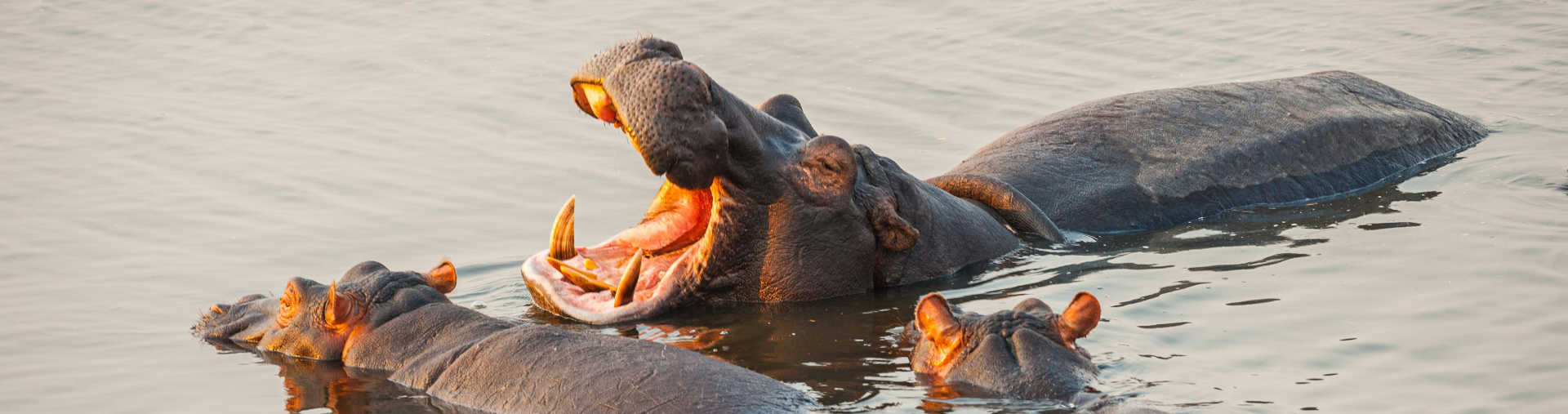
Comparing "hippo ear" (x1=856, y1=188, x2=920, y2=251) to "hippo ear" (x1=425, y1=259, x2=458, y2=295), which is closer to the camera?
"hippo ear" (x1=425, y1=259, x2=458, y2=295)

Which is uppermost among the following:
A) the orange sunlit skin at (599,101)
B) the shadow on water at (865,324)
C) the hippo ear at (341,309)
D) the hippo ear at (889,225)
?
the orange sunlit skin at (599,101)

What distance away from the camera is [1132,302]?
8.23 m

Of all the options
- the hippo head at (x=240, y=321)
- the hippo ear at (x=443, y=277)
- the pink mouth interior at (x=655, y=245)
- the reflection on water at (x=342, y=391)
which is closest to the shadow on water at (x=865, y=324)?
the reflection on water at (x=342, y=391)

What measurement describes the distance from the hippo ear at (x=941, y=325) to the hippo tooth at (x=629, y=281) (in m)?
1.92

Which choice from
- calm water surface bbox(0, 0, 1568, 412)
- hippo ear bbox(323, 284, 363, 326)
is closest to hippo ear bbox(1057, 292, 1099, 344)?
calm water surface bbox(0, 0, 1568, 412)

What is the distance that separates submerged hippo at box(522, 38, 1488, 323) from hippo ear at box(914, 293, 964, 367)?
5.13 feet

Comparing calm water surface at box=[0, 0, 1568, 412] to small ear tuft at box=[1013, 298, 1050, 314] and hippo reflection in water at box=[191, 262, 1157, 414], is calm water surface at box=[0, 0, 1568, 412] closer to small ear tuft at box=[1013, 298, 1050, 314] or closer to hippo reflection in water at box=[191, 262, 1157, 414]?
hippo reflection in water at box=[191, 262, 1157, 414]

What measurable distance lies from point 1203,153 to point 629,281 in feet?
12.9

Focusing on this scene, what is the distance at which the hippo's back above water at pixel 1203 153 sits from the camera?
9789 millimetres

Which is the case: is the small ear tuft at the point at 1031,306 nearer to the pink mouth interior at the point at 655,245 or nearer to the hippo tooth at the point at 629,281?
the hippo tooth at the point at 629,281

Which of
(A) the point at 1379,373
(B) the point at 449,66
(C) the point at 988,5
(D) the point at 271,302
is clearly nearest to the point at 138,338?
(D) the point at 271,302

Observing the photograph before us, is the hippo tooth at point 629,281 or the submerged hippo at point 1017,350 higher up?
the submerged hippo at point 1017,350

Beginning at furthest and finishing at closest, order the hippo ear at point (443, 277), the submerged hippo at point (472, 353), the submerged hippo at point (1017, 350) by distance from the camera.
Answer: the hippo ear at point (443, 277) → the submerged hippo at point (1017, 350) → the submerged hippo at point (472, 353)

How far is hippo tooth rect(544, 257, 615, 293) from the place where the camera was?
8.29 m
